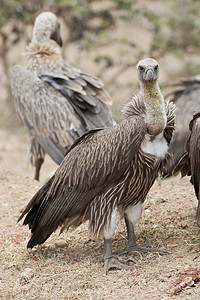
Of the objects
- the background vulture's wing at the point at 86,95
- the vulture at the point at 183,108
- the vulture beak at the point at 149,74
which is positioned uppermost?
the vulture beak at the point at 149,74

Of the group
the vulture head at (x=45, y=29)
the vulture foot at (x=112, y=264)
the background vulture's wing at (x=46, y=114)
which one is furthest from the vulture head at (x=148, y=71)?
the vulture head at (x=45, y=29)

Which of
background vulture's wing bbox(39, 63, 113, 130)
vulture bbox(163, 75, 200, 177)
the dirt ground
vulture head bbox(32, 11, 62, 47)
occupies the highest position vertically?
vulture head bbox(32, 11, 62, 47)

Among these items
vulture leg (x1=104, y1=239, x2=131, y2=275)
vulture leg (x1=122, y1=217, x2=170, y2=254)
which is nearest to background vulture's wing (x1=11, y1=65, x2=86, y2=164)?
vulture leg (x1=122, y1=217, x2=170, y2=254)

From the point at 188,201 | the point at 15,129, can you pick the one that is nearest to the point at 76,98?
the point at 188,201

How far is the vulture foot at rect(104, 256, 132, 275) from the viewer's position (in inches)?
166

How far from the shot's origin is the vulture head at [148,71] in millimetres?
4031

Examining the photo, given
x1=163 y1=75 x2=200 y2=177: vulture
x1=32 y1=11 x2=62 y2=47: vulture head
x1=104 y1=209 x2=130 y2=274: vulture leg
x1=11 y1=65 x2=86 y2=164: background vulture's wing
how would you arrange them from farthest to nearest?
x1=32 y1=11 x2=62 y2=47: vulture head → x1=163 y1=75 x2=200 y2=177: vulture → x1=11 y1=65 x2=86 y2=164: background vulture's wing → x1=104 y1=209 x2=130 y2=274: vulture leg

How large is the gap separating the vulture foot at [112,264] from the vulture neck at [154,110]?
3.46ft

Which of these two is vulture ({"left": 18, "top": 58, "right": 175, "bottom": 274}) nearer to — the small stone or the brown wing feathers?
the brown wing feathers

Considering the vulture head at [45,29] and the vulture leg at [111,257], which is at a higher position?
the vulture head at [45,29]

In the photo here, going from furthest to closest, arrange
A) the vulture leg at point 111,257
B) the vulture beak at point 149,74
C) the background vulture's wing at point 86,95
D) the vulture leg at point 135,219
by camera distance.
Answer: the background vulture's wing at point 86,95, the vulture leg at point 135,219, the vulture leg at point 111,257, the vulture beak at point 149,74

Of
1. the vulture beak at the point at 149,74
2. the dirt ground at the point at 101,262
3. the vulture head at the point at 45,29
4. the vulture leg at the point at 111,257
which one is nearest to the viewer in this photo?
the dirt ground at the point at 101,262

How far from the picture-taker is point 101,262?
441cm

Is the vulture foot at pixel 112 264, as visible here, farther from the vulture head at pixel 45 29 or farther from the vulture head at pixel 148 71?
the vulture head at pixel 45 29
